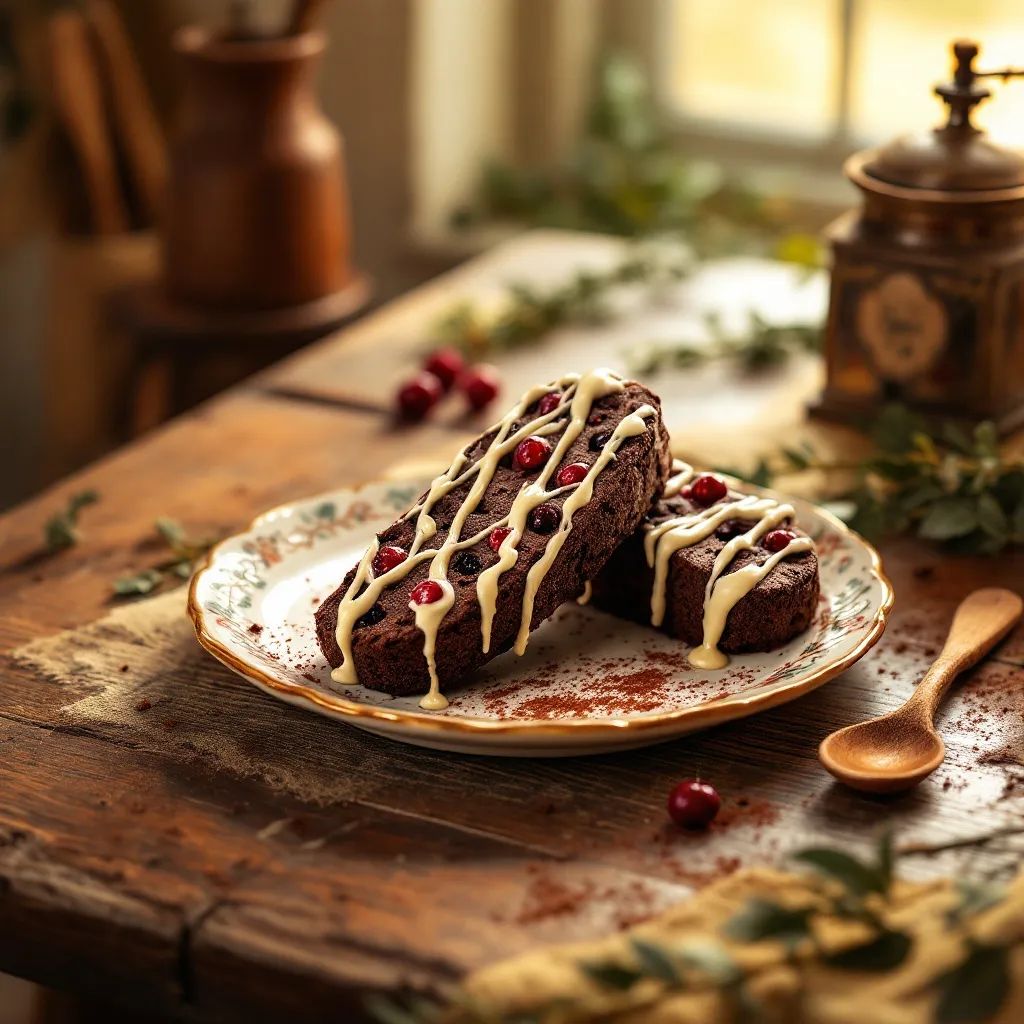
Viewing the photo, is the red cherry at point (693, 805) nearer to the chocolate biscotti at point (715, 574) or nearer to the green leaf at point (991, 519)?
the chocolate biscotti at point (715, 574)

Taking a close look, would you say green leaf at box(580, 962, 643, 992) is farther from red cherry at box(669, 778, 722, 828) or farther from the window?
the window

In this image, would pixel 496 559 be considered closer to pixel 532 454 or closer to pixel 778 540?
pixel 532 454

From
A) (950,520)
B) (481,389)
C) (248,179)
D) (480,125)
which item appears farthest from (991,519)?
(480,125)

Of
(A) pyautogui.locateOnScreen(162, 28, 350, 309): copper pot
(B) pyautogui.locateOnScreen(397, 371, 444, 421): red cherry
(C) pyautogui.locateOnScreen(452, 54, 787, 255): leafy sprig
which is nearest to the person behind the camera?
(B) pyautogui.locateOnScreen(397, 371, 444, 421): red cherry

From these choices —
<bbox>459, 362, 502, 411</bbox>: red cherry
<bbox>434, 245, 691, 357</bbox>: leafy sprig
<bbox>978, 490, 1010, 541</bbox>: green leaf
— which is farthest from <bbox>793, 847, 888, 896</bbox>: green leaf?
<bbox>434, 245, 691, 357</bbox>: leafy sprig


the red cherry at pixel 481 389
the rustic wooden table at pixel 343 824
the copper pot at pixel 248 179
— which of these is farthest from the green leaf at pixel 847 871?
the copper pot at pixel 248 179
